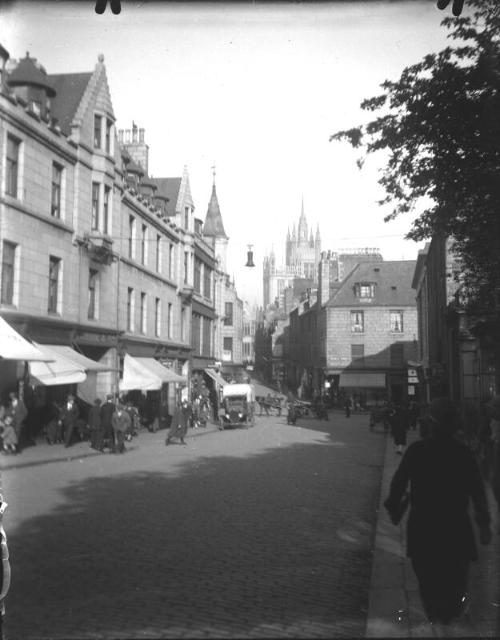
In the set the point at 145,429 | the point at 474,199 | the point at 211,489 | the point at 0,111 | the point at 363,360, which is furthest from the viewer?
the point at 363,360

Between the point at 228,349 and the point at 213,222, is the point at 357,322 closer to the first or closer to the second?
the point at 213,222

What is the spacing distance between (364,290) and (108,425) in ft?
138

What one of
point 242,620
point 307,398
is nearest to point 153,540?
point 242,620

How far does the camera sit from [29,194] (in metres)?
19.7

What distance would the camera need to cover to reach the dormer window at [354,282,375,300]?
191ft

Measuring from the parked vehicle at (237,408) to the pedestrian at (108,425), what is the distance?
42.5 ft

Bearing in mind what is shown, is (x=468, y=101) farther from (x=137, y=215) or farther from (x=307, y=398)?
(x=307, y=398)

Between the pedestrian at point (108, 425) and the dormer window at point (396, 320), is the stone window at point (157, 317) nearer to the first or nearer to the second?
the pedestrian at point (108, 425)

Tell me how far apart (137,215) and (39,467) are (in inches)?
561

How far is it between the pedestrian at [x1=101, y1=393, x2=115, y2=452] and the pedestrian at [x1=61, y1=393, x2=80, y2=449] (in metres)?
1.02

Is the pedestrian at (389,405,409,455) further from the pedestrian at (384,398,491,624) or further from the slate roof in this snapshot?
the pedestrian at (384,398,491,624)

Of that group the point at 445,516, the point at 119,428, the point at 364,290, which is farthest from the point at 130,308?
the point at 364,290

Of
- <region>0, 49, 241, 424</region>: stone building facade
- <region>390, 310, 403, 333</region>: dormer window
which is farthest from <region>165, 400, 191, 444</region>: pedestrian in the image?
<region>390, 310, 403, 333</region>: dormer window

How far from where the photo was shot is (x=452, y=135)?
27.1 ft
